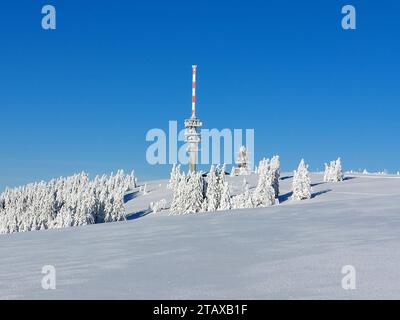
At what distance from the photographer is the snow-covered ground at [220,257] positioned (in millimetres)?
7527

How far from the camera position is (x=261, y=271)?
28.1 feet

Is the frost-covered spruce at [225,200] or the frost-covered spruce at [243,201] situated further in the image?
the frost-covered spruce at [225,200]

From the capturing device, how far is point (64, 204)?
13338 centimetres

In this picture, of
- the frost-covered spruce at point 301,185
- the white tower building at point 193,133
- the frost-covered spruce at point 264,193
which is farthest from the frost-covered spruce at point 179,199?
the white tower building at point 193,133

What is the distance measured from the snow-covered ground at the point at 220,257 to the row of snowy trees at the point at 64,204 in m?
81.0

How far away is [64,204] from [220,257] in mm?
128816

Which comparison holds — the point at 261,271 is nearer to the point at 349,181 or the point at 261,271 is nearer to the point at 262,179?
the point at 262,179

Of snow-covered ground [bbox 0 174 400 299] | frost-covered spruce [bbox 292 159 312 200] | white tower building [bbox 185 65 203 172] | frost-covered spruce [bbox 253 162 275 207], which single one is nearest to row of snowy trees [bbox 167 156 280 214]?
frost-covered spruce [bbox 253 162 275 207]

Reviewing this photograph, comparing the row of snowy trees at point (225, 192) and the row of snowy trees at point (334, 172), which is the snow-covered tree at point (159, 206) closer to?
the row of snowy trees at point (225, 192)

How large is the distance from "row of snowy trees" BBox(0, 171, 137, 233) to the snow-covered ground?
81.0 metres

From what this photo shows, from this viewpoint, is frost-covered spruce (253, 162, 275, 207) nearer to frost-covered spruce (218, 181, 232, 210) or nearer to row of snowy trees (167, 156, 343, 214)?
row of snowy trees (167, 156, 343, 214)

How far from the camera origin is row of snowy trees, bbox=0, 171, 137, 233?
10288 cm
